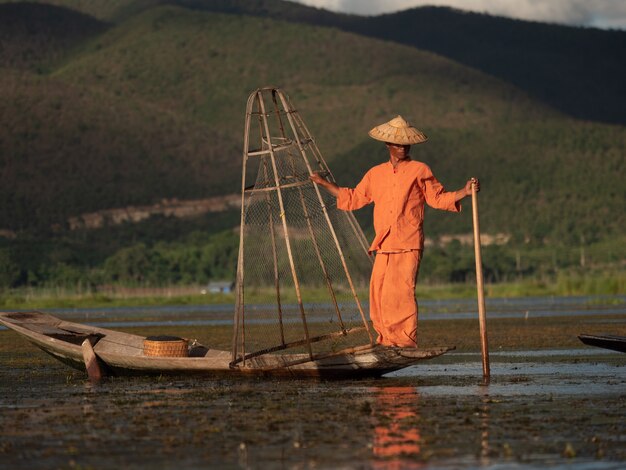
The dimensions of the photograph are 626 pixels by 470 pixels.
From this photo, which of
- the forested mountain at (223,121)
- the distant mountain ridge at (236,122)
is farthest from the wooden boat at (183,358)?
the distant mountain ridge at (236,122)

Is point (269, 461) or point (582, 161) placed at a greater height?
point (582, 161)

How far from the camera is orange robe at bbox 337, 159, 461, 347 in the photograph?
1559 centimetres

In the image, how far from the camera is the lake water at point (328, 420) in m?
10.1

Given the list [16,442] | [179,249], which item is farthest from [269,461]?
[179,249]

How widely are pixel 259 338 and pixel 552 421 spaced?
46.3ft

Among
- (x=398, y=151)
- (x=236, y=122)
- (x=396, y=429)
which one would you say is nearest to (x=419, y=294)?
(x=398, y=151)

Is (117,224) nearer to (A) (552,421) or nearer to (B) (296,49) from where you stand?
(B) (296,49)

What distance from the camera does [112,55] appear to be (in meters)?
147

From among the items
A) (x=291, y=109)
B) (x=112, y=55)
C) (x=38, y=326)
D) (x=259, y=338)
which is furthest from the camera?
(x=112, y=55)

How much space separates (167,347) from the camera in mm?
17641

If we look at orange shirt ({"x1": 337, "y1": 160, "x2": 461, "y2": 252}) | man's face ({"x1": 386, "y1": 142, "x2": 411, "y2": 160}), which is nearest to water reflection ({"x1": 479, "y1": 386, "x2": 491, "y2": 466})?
orange shirt ({"x1": 337, "y1": 160, "x2": 461, "y2": 252})

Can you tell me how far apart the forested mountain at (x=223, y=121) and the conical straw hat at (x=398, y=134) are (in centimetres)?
6433

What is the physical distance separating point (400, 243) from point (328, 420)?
3.84 m

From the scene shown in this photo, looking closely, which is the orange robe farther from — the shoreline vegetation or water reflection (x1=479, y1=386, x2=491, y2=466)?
the shoreline vegetation
